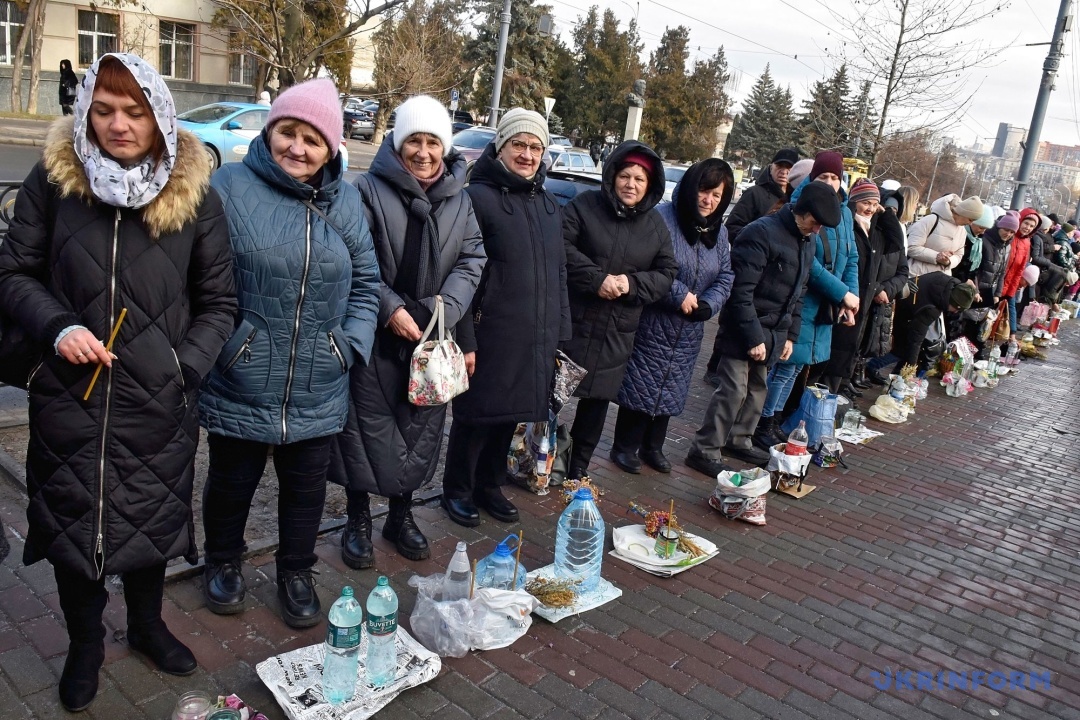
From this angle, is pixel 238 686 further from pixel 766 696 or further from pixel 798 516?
pixel 798 516

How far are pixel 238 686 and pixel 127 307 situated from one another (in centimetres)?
138

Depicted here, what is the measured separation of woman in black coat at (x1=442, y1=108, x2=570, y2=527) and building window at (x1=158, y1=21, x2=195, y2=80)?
2893 cm

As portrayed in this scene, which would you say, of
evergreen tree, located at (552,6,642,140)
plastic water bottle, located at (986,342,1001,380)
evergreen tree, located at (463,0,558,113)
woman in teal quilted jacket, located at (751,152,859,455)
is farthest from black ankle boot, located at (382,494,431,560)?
evergreen tree, located at (552,6,642,140)

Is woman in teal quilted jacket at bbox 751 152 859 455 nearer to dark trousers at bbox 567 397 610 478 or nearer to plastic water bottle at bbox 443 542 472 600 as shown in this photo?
dark trousers at bbox 567 397 610 478

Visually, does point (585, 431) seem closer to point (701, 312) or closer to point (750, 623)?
point (701, 312)

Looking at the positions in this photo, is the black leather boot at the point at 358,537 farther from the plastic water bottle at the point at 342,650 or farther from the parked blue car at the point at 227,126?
the parked blue car at the point at 227,126

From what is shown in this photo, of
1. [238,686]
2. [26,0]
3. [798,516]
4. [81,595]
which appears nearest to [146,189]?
[81,595]

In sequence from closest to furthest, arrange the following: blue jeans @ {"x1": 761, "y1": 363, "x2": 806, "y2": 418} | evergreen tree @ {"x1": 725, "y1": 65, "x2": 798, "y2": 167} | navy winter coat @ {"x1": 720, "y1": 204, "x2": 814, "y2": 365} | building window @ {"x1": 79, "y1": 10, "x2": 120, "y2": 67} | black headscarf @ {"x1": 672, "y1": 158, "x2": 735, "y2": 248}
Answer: black headscarf @ {"x1": 672, "y1": 158, "x2": 735, "y2": 248}, navy winter coat @ {"x1": 720, "y1": 204, "x2": 814, "y2": 365}, blue jeans @ {"x1": 761, "y1": 363, "x2": 806, "y2": 418}, building window @ {"x1": 79, "y1": 10, "x2": 120, "y2": 67}, evergreen tree @ {"x1": 725, "y1": 65, "x2": 798, "y2": 167}

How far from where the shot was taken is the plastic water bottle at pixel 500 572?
362 centimetres

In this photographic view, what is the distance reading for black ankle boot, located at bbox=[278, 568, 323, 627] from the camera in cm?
330

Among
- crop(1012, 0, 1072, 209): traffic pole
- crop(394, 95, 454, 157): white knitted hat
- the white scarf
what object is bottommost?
the white scarf

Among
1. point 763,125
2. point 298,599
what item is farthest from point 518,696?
point 763,125

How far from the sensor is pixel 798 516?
5312 millimetres

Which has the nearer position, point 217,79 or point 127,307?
point 127,307
